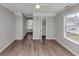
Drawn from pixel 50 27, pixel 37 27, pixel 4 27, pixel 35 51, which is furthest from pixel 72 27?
pixel 37 27

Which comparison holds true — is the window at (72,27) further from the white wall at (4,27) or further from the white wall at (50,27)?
the white wall at (4,27)

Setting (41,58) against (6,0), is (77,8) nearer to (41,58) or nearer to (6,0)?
(6,0)

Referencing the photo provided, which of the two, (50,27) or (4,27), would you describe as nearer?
(4,27)

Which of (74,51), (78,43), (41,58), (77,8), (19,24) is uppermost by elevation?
(77,8)

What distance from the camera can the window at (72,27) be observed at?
186 inches

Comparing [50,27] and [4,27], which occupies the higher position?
[4,27]

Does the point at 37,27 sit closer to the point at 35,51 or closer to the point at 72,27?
the point at 35,51

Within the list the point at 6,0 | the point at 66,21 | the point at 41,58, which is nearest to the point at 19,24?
the point at 66,21

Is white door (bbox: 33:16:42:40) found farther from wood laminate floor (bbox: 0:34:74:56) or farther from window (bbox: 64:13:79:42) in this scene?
window (bbox: 64:13:79:42)

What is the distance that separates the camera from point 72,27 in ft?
17.0

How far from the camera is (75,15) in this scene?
4.82 metres

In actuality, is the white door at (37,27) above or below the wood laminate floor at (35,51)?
above

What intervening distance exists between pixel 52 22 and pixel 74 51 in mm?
4538

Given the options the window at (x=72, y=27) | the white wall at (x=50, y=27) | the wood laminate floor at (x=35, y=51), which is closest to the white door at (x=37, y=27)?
the white wall at (x=50, y=27)
